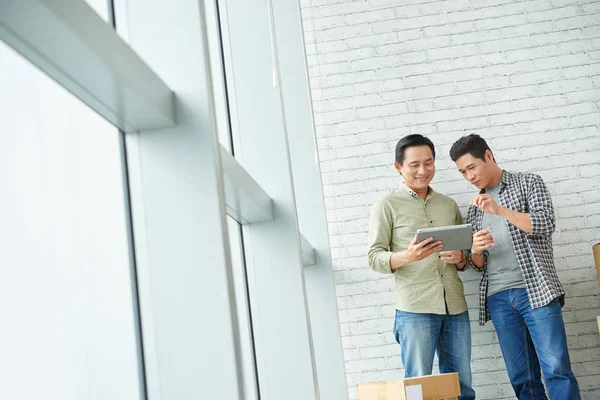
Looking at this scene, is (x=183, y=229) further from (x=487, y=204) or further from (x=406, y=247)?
(x=406, y=247)

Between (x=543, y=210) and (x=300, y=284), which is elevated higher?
(x=543, y=210)

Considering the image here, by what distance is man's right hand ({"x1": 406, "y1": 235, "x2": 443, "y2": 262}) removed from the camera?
13.2 feet

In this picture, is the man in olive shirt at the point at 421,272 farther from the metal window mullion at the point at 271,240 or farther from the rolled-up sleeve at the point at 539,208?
the metal window mullion at the point at 271,240

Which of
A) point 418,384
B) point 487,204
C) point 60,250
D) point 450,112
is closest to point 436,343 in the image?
point 418,384

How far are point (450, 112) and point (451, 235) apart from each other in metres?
1.35

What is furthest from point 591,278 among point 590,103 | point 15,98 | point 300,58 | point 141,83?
point 15,98

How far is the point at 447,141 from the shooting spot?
16.3 feet

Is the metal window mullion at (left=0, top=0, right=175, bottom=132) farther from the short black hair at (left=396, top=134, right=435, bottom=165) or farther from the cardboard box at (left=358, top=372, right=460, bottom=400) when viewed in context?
the short black hair at (left=396, top=134, right=435, bottom=165)

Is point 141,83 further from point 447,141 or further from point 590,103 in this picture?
point 590,103

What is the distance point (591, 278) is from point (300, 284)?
8.32 feet

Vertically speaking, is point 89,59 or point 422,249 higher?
point 89,59

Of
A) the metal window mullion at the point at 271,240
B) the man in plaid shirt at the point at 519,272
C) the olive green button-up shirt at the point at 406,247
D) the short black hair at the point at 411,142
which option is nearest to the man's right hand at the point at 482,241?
the man in plaid shirt at the point at 519,272

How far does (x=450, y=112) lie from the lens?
4.99 meters

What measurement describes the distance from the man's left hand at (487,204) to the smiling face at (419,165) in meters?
0.42
